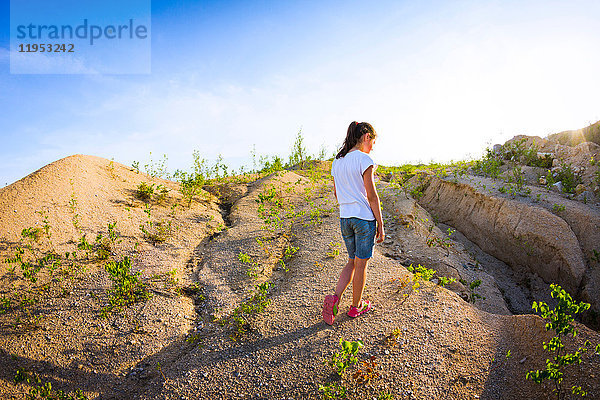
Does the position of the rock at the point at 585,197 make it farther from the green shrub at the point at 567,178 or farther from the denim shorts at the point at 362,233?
the denim shorts at the point at 362,233

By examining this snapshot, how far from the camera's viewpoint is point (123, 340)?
4.35m

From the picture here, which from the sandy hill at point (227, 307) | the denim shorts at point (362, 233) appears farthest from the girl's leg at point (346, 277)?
the sandy hill at point (227, 307)

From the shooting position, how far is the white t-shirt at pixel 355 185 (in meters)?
3.95

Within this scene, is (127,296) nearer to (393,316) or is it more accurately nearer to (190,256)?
(190,256)

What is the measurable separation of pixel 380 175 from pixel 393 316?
30.9 feet

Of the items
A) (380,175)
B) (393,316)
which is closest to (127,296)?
(393,316)

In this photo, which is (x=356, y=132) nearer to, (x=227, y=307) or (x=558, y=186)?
(x=227, y=307)

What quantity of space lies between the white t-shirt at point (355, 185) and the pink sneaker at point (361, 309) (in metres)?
1.29

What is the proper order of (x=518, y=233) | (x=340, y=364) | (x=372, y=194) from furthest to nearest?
1. (x=518, y=233)
2. (x=372, y=194)
3. (x=340, y=364)

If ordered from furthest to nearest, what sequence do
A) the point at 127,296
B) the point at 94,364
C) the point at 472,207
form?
the point at 472,207 < the point at 127,296 < the point at 94,364

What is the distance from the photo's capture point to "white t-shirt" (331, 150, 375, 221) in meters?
3.95

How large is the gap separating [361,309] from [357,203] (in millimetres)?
1524

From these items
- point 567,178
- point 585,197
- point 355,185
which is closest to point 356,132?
point 355,185

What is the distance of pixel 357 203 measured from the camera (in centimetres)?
401
